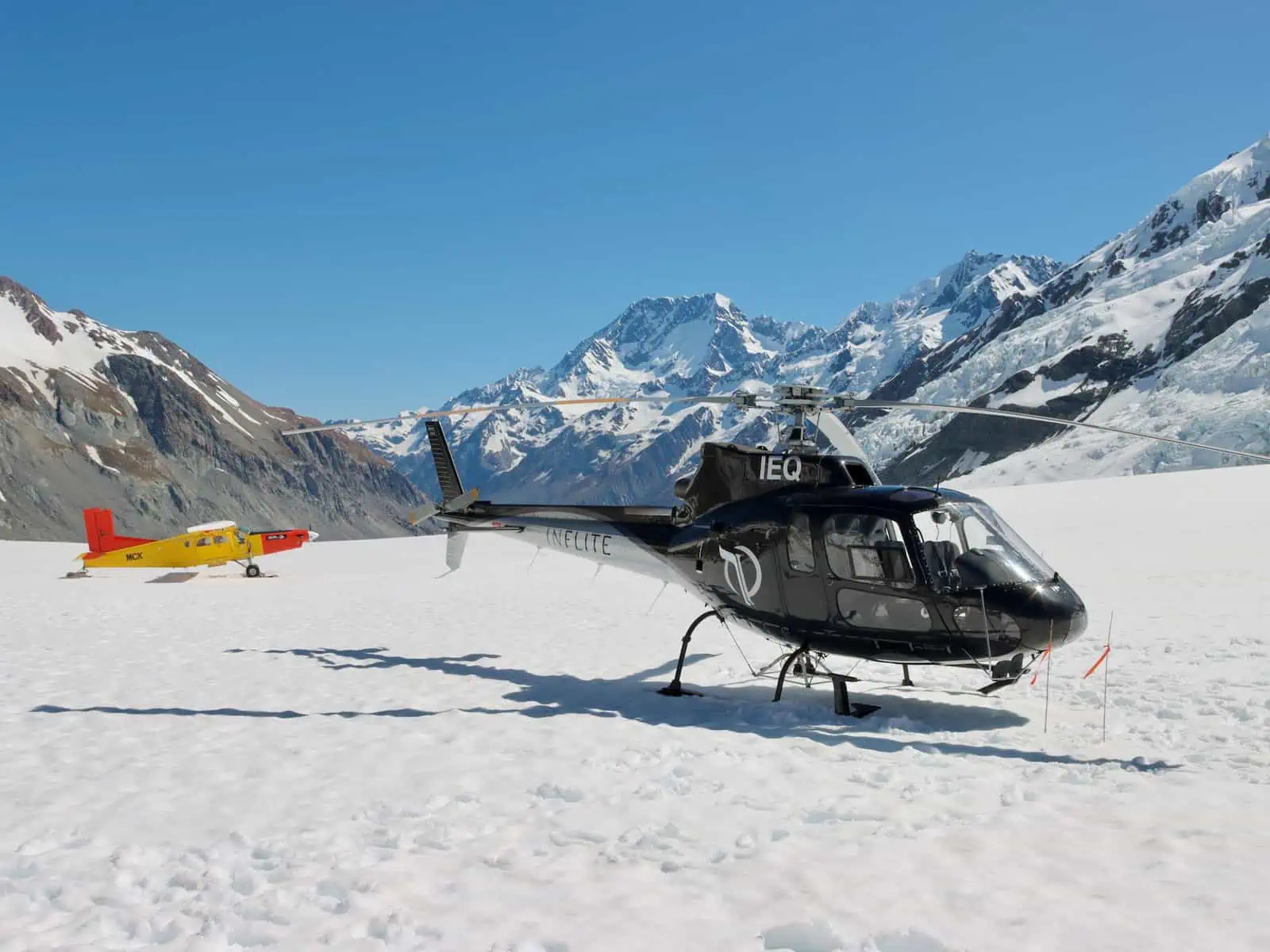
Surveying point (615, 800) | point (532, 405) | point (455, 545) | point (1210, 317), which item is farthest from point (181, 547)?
point (1210, 317)

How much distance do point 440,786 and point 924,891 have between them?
380 centimetres

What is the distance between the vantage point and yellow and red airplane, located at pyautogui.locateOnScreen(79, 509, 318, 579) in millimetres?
29875

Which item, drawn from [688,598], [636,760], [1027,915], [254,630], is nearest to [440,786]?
[636,760]

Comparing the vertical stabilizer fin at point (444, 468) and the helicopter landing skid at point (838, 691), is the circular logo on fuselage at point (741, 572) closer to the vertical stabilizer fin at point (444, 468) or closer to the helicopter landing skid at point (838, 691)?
the helicopter landing skid at point (838, 691)

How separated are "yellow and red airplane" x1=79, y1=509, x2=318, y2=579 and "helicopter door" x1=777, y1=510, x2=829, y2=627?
24.9m

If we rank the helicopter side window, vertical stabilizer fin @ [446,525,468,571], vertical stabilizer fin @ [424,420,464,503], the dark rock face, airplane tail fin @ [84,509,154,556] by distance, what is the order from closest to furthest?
1. the helicopter side window
2. vertical stabilizer fin @ [446,525,468,571]
3. vertical stabilizer fin @ [424,420,464,503]
4. airplane tail fin @ [84,509,154,556]
5. the dark rock face

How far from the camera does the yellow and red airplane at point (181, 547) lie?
29875 millimetres

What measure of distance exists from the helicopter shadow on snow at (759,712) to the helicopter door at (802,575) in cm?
106

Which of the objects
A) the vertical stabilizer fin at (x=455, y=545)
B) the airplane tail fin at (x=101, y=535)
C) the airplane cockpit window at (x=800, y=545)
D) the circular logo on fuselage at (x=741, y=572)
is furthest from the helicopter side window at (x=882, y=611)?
the airplane tail fin at (x=101, y=535)

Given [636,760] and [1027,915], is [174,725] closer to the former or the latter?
[636,760]

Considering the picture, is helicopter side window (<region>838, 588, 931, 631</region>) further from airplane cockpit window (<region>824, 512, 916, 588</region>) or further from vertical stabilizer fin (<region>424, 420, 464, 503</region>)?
vertical stabilizer fin (<region>424, 420, 464, 503</region>)

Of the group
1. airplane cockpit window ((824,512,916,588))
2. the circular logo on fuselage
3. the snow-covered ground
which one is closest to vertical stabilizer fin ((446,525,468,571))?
the snow-covered ground

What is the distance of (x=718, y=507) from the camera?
10.7m

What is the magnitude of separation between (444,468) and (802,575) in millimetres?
8976
